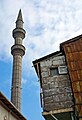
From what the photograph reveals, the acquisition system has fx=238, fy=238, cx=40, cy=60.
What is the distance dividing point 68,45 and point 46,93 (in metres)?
3.54

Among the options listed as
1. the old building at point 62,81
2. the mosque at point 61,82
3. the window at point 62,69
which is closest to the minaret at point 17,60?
the mosque at point 61,82

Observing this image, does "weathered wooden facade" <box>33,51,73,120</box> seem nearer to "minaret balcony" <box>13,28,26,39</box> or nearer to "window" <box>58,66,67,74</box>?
"window" <box>58,66,67,74</box>

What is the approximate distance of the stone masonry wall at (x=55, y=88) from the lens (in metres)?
13.6

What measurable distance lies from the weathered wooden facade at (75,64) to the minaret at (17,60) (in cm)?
2350

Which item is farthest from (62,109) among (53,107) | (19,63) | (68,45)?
(19,63)

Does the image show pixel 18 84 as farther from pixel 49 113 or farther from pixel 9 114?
pixel 49 113

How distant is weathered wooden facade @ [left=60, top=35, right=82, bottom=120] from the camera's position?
523 inches

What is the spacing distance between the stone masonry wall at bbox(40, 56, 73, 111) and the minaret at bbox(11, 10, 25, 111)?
2292cm

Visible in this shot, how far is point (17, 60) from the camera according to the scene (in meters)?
40.9

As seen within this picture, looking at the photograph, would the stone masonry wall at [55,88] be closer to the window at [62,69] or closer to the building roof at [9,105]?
the window at [62,69]

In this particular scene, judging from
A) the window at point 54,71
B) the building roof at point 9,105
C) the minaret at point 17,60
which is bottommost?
the building roof at point 9,105

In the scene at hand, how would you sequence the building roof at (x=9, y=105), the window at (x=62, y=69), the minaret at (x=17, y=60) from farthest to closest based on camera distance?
1. the minaret at (x=17, y=60)
2. the building roof at (x=9, y=105)
3. the window at (x=62, y=69)

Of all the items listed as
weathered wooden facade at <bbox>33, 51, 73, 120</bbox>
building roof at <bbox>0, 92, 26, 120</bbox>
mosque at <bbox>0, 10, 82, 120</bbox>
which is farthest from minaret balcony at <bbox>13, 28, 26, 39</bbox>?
weathered wooden facade at <bbox>33, 51, 73, 120</bbox>

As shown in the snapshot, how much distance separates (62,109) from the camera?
1335 cm
